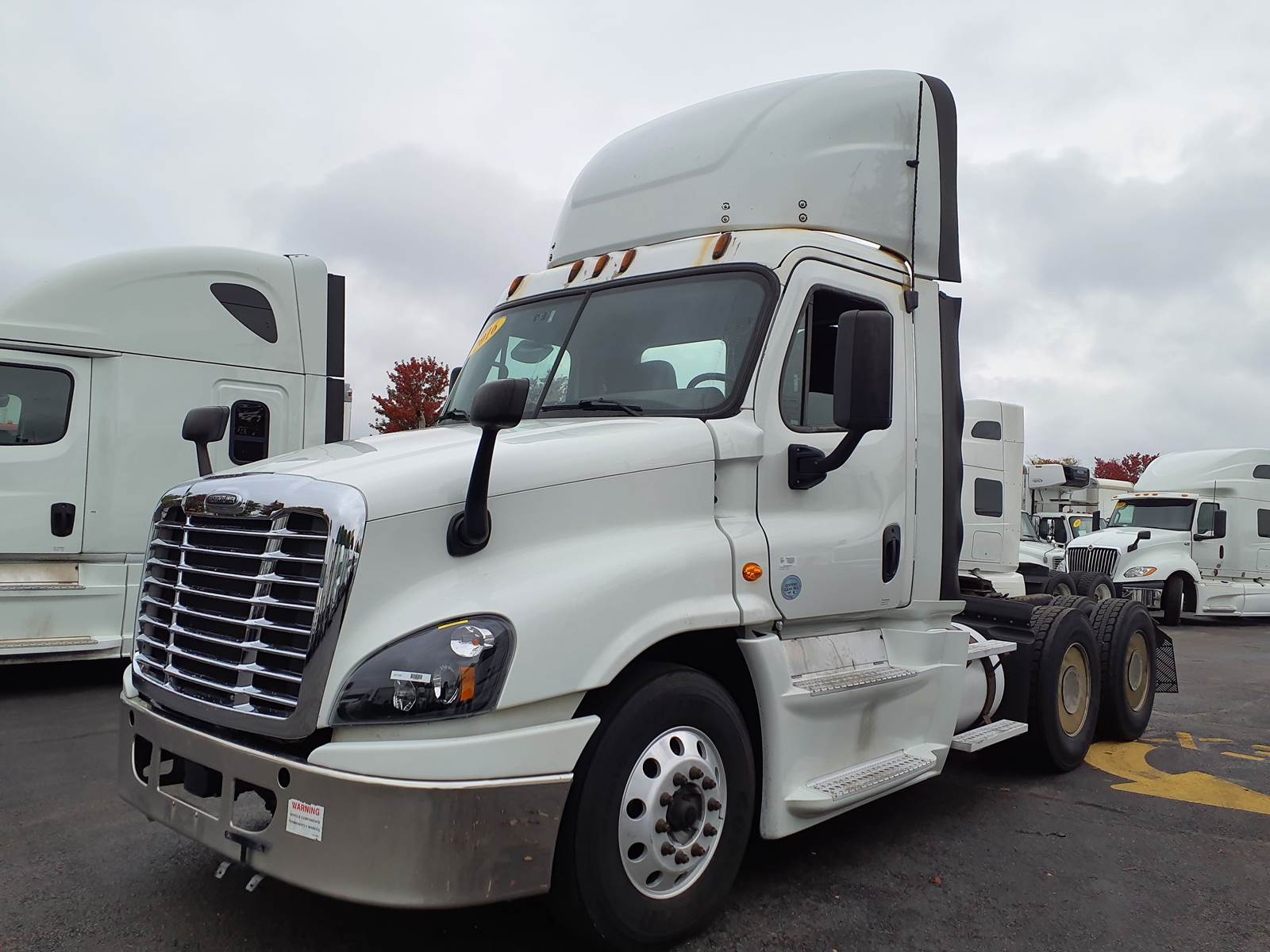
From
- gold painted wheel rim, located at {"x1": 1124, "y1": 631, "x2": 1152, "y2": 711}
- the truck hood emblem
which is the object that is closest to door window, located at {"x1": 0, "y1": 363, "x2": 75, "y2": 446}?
the truck hood emblem

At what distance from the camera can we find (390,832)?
284 cm

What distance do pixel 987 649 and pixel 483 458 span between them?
363 cm

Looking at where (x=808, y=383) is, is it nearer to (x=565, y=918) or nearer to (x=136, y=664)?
(x=565, y=918)

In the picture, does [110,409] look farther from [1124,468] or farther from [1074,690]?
[1124,468]

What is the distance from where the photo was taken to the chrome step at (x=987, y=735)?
16.8 ft

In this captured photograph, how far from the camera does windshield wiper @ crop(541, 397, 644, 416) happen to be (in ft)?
13.4

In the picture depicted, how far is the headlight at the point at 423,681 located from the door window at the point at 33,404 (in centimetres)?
675

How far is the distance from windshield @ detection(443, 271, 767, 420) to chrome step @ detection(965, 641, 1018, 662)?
2.30m

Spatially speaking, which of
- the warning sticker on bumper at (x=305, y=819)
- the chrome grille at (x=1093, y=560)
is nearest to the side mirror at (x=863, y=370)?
the warning sticker on bumper at (x=305, y=819)

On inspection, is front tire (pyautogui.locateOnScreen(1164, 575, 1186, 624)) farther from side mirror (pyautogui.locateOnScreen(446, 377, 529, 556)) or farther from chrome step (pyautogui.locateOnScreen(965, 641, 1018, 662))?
side mirror (pyautogui.locateOnScreen(446, 377, 529, 556))

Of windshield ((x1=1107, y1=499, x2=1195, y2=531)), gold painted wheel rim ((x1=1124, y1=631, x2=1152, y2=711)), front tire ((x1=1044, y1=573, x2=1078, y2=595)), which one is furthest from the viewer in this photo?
windshield ((x1=1107, y1=499, x2=1195, y2=531))

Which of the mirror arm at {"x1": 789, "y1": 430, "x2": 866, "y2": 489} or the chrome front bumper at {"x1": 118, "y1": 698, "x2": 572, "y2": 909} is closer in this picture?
the chrome front bumper at {"x1": 118, "y1": 698, "x2": 572, "y2": 909}

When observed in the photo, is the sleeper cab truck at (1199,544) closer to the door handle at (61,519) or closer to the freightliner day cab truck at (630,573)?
the freightliner day cab truck at (630,573)

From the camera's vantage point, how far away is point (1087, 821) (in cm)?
521
